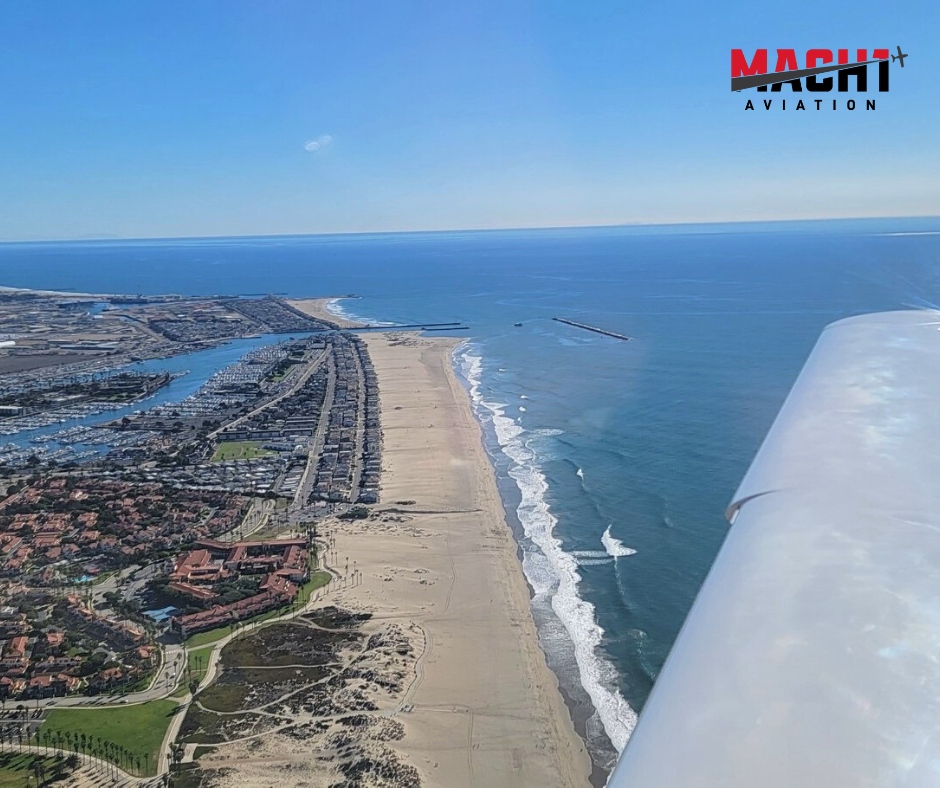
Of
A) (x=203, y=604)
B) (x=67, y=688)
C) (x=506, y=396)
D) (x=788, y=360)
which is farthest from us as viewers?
(x=788, y=360)

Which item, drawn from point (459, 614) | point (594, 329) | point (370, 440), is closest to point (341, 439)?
point (370, 440)

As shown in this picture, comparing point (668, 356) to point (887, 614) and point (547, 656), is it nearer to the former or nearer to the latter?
point (547, 656)

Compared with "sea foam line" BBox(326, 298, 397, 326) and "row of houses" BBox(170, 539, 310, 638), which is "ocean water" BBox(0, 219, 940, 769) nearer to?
"sea foam line" BBox(326, 298, 397, 326)

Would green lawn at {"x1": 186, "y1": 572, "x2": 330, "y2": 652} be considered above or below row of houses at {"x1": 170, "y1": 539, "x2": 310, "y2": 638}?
below

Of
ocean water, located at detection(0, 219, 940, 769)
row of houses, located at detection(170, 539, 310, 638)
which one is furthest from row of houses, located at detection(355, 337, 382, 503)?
row of houses, located at detection(170, 539, 310, 638)

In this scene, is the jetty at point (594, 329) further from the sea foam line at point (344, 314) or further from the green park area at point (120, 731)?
the green park area at point (120, 731)

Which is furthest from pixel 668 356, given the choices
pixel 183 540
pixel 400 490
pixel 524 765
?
pixel 524 765

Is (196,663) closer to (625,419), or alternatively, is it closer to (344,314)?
(625,419)
